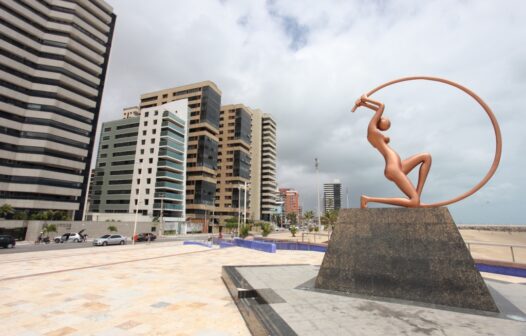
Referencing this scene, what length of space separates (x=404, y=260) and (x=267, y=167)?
365ft

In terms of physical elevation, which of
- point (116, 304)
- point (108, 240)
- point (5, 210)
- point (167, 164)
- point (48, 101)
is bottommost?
point (108, 240)

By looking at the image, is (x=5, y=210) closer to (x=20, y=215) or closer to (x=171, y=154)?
(x=20, y=215)

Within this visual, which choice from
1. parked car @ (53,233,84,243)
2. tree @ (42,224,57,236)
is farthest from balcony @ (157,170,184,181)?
parked car @ (53,233,84,243)

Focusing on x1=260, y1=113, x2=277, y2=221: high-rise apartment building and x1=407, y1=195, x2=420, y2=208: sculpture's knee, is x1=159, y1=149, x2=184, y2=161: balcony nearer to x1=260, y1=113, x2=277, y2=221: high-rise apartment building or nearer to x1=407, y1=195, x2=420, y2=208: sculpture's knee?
x1=260, y1=113, x2=277, y2=221: high-rise apartment building

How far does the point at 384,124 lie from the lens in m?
11.5

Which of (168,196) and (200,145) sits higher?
(200,145)

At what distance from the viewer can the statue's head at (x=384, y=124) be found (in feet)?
37.6

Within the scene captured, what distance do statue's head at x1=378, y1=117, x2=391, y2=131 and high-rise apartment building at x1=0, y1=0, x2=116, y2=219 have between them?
62.0m

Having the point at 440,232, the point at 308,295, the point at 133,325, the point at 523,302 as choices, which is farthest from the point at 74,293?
the point at 523,302

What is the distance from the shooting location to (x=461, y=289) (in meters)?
8.08

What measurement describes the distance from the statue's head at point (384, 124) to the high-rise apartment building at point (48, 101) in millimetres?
61954

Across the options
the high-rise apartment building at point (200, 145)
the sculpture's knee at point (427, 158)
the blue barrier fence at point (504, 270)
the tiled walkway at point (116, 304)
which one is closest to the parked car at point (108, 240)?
the tiled walkway at point (116, 304)

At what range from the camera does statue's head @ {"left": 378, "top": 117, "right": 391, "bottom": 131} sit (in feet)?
37.6

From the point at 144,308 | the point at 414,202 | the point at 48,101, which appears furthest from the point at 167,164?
the point at 414,202
